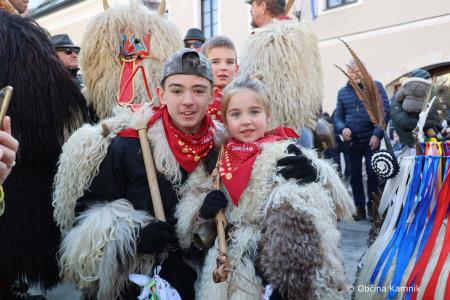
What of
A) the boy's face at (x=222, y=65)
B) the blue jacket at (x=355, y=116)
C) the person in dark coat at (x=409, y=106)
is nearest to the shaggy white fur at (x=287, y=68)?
the boy's face at (x=222, y=65)

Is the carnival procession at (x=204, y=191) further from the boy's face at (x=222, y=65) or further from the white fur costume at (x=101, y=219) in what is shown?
the boy's face at (x=222, y=65)

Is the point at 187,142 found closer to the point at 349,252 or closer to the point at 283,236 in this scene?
the point at 283,236

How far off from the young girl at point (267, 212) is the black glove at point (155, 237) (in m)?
0.15

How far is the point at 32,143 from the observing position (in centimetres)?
237

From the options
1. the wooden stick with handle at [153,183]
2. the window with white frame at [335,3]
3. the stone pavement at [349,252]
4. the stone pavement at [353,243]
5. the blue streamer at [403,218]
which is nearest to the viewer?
the wooden stick with handle at [153,183]

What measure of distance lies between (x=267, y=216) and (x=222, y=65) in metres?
1.29

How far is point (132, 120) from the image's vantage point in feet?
7.27

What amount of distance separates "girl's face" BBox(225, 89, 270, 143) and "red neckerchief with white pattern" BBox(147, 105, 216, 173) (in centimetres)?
16

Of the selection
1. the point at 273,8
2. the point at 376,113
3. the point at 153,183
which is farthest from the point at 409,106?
the point at 153,183

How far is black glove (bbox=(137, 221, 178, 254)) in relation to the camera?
195 cm

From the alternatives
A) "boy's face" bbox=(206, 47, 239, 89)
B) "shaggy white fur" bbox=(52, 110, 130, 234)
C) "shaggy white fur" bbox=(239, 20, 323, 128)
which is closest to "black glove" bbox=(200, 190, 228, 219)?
"shaggy white fur" bbox=(52, 110, 130, 234)

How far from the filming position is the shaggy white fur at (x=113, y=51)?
9.52 ft

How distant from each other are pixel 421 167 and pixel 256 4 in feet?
4.71

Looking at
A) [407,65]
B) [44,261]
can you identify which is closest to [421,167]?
[44,261]
